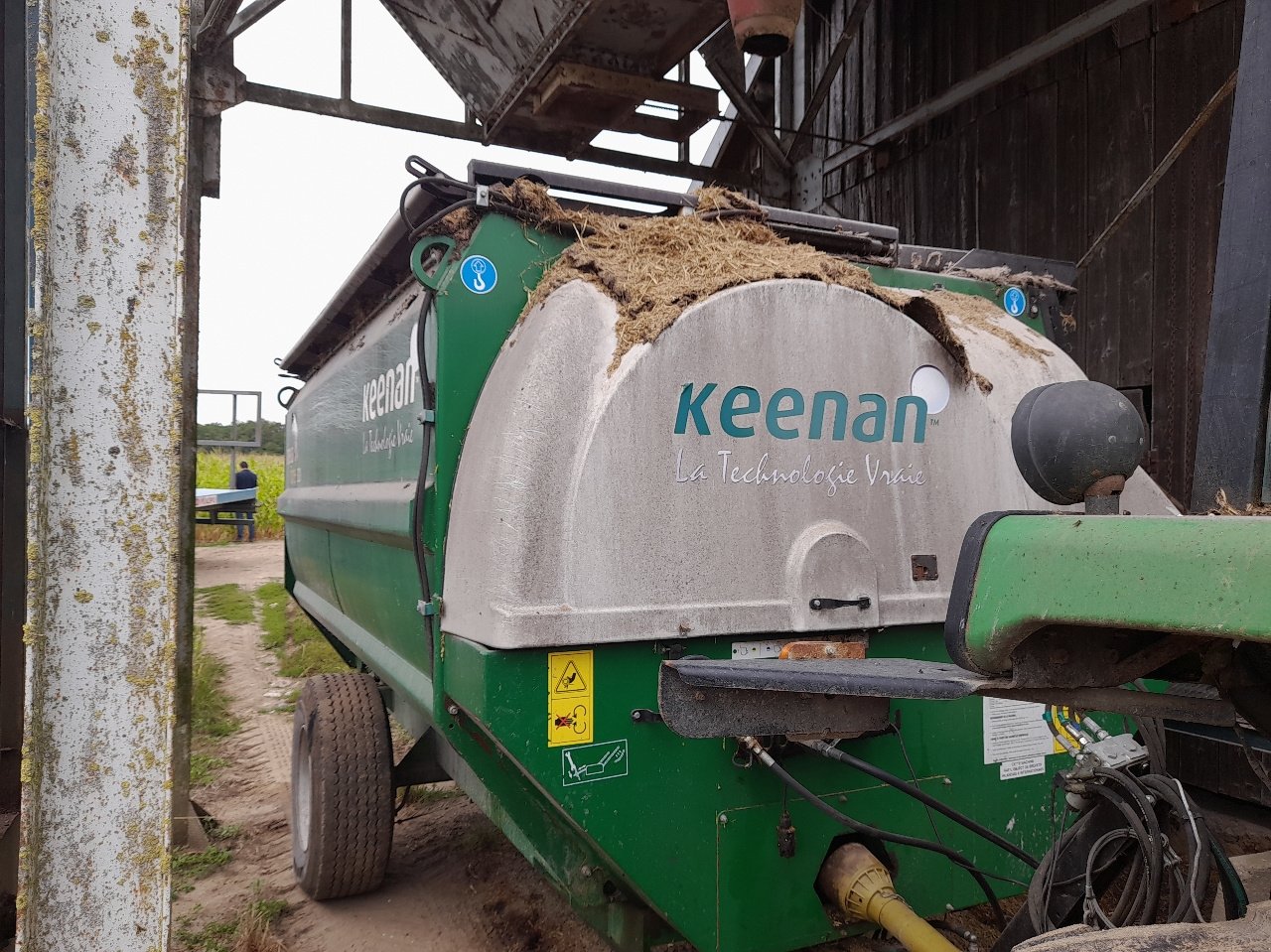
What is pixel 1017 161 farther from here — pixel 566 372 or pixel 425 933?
pixel 425 933

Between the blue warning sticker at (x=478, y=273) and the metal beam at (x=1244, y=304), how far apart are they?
171 cm

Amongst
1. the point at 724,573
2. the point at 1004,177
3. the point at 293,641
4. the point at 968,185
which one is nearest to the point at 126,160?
the point at 724,573

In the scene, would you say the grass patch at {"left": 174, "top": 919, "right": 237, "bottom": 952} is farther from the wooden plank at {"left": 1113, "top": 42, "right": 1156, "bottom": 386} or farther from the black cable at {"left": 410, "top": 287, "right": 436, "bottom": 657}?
the wooden plank at {"left": 1113, "top": 42, "right": 1156, "bottom": 386}

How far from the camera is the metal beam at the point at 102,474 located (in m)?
1.55

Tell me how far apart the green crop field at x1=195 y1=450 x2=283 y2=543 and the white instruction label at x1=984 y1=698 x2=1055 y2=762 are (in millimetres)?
16867

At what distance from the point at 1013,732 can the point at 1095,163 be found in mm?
4098

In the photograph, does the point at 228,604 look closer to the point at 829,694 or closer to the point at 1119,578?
the point at 829,694

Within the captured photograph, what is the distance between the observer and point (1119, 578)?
1131mm

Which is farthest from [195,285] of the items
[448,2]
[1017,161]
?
[1017,161]

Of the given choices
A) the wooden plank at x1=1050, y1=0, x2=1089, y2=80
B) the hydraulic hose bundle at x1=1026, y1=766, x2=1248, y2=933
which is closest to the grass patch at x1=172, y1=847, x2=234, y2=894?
the hydraulic hose bundle at x1=1026, y1=766, x2=1248, y2=933

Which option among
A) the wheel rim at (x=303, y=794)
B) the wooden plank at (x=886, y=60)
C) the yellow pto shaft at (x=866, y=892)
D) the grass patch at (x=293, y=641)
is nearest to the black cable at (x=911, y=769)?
the yellow pto shaft at (x=866, y=892)

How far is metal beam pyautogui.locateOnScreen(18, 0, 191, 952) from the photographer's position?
1548mm

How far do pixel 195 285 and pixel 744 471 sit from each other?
337cm

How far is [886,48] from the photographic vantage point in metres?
7.39
